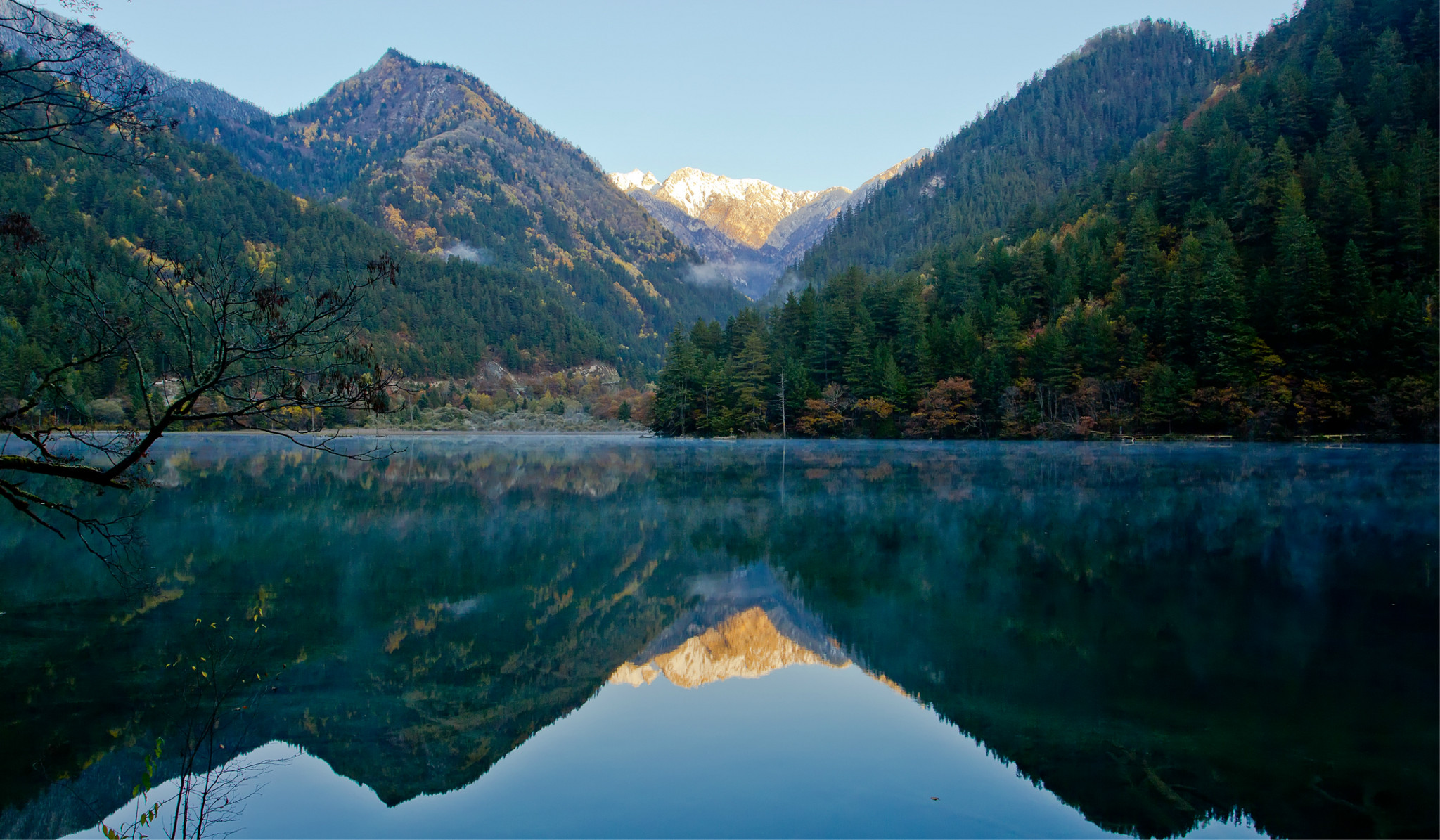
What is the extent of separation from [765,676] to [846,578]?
5.51 m

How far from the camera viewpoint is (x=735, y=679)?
1049 cm

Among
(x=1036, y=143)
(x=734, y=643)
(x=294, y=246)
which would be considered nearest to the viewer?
(x=734, y=643)

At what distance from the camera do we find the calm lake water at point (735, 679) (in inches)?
266

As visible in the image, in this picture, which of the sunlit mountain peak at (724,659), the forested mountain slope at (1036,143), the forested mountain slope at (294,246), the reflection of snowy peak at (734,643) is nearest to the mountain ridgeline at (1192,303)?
the forested mountain slope at (1036,143)

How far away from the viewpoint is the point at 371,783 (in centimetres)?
738

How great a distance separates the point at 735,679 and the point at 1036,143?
18740cm

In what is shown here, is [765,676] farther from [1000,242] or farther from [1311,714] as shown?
[1000,242]

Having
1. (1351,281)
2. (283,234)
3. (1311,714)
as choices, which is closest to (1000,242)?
(1351,281)

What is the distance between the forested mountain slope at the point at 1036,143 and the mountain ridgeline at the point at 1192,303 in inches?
1474

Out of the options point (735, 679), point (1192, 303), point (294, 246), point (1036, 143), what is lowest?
point (735, 679)

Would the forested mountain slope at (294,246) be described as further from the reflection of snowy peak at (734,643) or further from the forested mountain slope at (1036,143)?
the reflection of snowy peak at (734,643)

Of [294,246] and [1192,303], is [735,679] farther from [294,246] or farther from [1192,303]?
[294,246]

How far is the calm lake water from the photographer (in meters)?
6.75

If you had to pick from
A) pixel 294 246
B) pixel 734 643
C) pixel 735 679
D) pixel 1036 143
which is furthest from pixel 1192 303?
pixel 294 246
